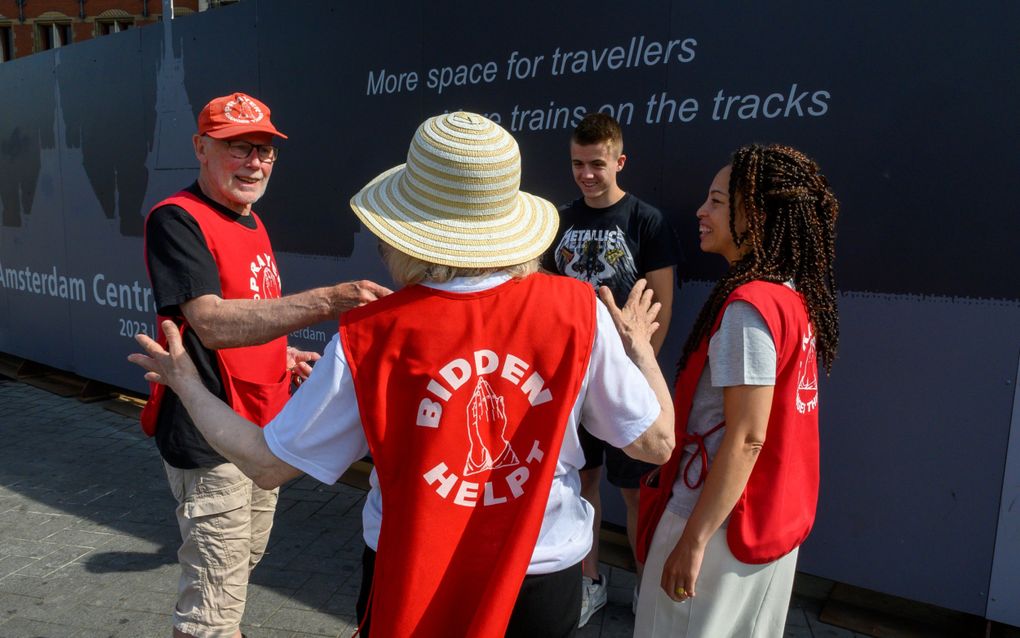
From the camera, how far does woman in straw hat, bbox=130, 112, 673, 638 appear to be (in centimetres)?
126

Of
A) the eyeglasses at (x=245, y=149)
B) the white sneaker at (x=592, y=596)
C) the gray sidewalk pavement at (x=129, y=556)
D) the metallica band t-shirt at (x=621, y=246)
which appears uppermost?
the eyeglasses at (x=245, y=149)

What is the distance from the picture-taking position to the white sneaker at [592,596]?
118 inches

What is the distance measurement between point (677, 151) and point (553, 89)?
759 mm

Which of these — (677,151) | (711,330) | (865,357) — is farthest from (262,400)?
(865,357)

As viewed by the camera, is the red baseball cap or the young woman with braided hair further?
the red baseball cap

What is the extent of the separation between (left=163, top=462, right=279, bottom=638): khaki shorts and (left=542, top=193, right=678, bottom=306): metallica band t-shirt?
160cm

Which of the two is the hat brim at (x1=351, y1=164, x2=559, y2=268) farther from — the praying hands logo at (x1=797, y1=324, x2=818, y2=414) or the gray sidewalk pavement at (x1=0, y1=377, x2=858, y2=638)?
the gray sidewalk pavement at (x1=0, y1=377, x2=858, y2=638)

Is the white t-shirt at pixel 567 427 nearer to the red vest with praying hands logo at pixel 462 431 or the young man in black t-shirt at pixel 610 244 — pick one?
the red vest with praying hands logo at pixel 462 431

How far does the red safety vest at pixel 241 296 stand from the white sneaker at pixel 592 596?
5.13 feet

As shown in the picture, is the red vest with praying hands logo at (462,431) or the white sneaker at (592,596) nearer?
the red vest with praying hands logo at (462,431)

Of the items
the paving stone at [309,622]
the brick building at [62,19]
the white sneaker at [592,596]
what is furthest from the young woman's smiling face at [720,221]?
the brick building at [62,19]

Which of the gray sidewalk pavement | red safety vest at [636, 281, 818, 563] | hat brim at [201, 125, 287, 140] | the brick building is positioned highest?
the brick building

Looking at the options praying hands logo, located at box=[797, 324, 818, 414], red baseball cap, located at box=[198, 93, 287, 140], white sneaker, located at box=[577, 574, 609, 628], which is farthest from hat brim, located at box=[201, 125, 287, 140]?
white sneaker, located at box=[577, 574, 609, 628]

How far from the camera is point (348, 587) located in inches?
131
